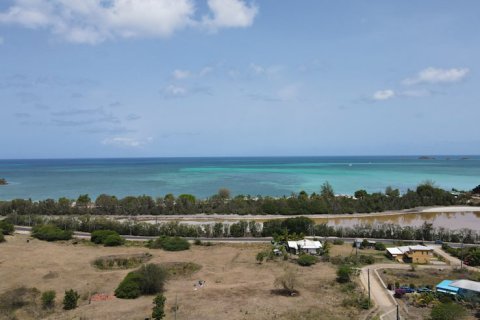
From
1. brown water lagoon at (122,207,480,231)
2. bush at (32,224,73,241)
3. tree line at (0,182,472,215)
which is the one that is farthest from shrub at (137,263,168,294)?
tree line at (0,182,472,215)

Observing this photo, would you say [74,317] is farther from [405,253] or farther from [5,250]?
[405,253]

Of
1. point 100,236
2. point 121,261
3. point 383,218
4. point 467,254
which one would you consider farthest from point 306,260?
point 383,218

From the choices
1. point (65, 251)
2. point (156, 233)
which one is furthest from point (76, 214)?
point (65, 251)

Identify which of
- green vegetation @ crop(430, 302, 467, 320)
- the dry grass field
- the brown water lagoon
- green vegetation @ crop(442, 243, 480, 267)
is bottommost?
the brown water lagoon

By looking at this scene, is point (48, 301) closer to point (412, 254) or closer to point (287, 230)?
point (287, 230)

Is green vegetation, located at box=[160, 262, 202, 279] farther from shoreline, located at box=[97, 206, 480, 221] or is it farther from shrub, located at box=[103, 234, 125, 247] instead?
shoreline, located at box=[97, 206, 480, 221]

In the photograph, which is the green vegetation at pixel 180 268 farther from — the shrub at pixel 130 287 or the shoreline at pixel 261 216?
the shoreline at pixel 261 216

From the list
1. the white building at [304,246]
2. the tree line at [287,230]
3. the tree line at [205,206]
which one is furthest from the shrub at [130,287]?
the tree line at [205,206]
